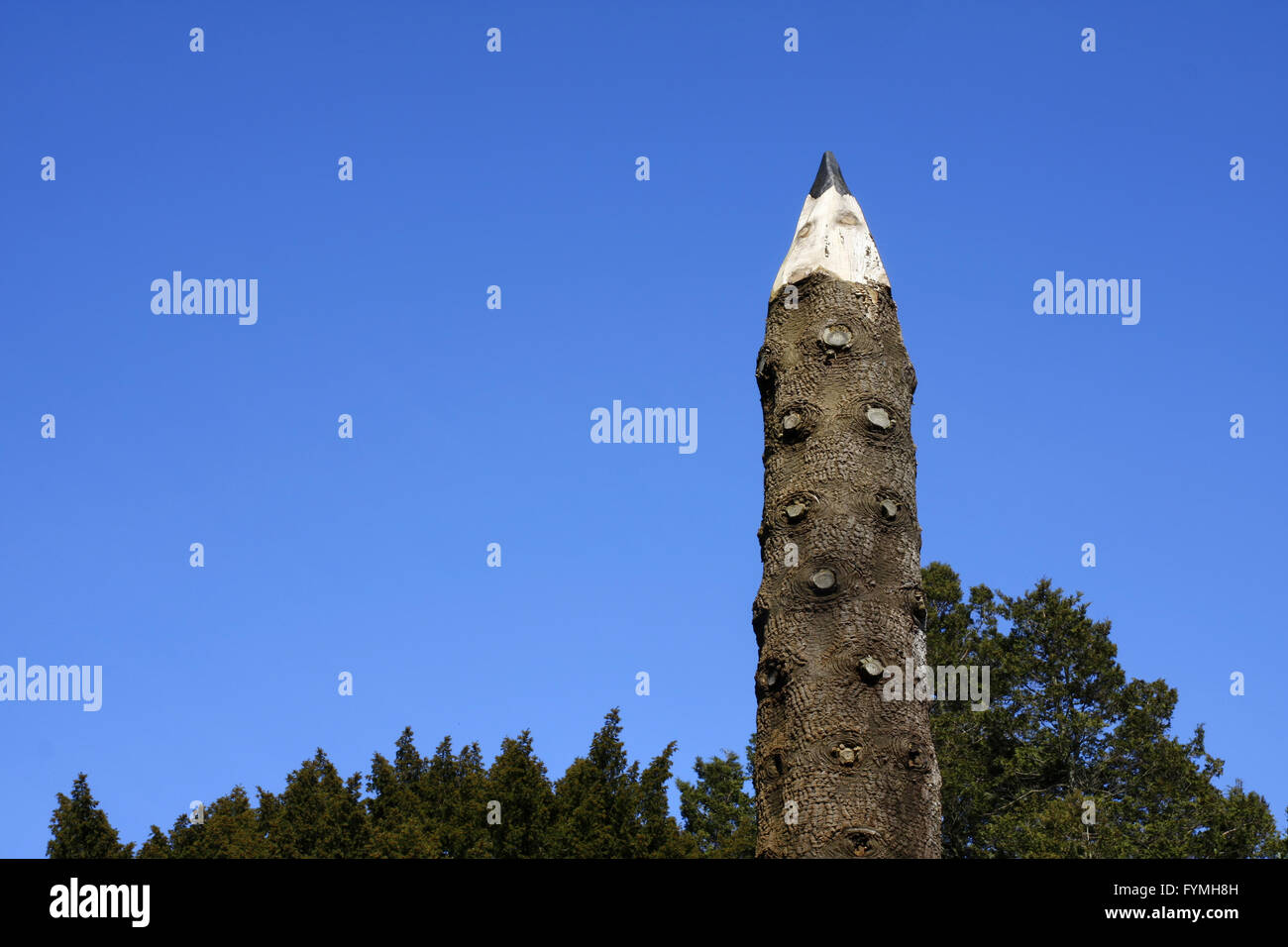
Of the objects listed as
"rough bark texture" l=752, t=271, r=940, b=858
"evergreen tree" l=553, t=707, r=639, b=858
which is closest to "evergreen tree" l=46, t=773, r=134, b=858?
"evergreen tree" l=553, t=707, r=639, b=858

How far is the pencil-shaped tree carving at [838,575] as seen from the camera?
198 inches

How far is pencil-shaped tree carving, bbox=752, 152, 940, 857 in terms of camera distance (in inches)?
198

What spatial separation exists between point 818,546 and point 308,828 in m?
28.1

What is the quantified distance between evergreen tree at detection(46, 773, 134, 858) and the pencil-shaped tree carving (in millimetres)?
28744

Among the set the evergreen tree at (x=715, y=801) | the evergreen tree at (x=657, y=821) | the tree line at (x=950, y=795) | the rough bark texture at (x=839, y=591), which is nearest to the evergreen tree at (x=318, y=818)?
the tree line at (x=950, y=795)

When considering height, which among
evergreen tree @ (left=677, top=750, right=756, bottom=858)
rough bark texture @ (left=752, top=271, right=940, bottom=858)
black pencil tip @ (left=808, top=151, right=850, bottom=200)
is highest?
black pencil tip @ (left=808, top=151, right=850, bottom=200)

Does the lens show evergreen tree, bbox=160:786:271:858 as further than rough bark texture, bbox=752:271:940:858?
Yes

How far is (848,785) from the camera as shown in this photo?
4992 mm

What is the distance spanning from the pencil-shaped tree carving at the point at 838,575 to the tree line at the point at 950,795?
21309mm

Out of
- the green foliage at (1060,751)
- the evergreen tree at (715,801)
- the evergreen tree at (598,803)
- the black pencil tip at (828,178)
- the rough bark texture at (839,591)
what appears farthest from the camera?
the evergreen tree at (715,801)

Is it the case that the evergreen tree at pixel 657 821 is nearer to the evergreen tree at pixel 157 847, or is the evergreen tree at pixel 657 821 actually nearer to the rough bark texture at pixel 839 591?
the evergreen tree at pixel 157 847

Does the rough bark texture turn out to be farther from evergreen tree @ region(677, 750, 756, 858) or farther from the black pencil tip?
evergreen tree @ region(677, 750, 756, 858)
